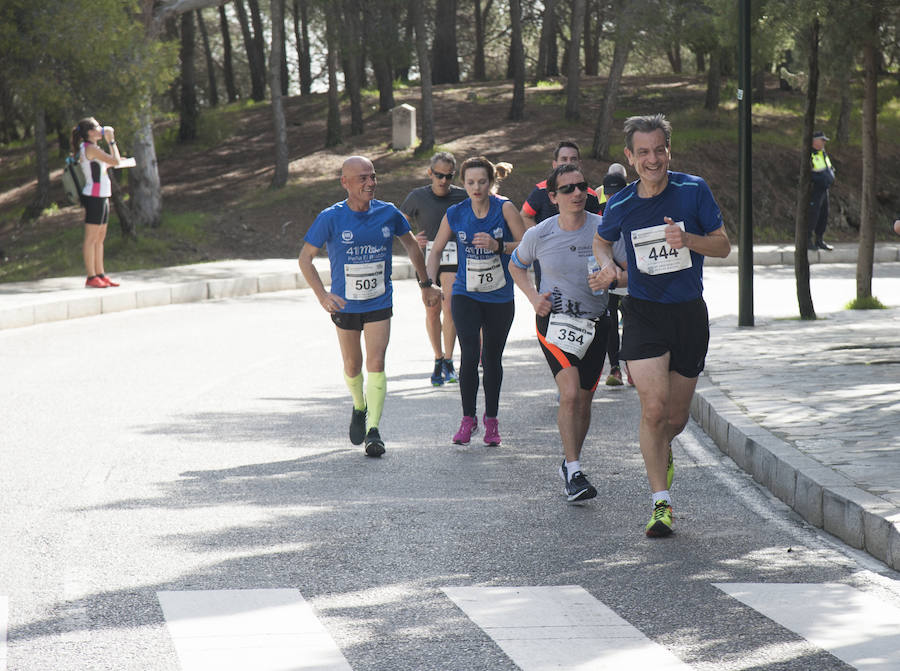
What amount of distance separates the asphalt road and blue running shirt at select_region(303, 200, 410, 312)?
1.05m

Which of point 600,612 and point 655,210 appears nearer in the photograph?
point 600,612

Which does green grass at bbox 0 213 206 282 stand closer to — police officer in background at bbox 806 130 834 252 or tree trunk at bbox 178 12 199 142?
tree trunk at bbox 178 12 199 142

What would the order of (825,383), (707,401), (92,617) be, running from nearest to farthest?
(92,617), (707,401), (825,383)

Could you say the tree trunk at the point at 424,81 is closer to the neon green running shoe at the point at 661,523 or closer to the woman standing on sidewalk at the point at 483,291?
the woman standing on sidewalk at the point at 483,291

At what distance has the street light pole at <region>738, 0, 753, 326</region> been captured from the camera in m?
14.0

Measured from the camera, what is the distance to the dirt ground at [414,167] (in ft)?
87.9

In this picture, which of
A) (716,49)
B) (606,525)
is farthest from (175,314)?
(716,49)

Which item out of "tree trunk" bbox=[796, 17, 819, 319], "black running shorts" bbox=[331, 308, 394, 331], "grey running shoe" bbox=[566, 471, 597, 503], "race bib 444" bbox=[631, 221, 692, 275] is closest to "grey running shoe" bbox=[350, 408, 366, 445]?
"black running shorts" bbox=[331, 308, 394, 331]

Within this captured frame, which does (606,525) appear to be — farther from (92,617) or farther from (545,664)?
(92,617)

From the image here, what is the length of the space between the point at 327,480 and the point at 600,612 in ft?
9.45

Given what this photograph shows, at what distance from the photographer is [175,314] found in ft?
55.2

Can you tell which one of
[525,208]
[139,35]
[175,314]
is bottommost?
[175,314]

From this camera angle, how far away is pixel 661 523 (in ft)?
20.6

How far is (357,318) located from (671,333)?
2.78m
